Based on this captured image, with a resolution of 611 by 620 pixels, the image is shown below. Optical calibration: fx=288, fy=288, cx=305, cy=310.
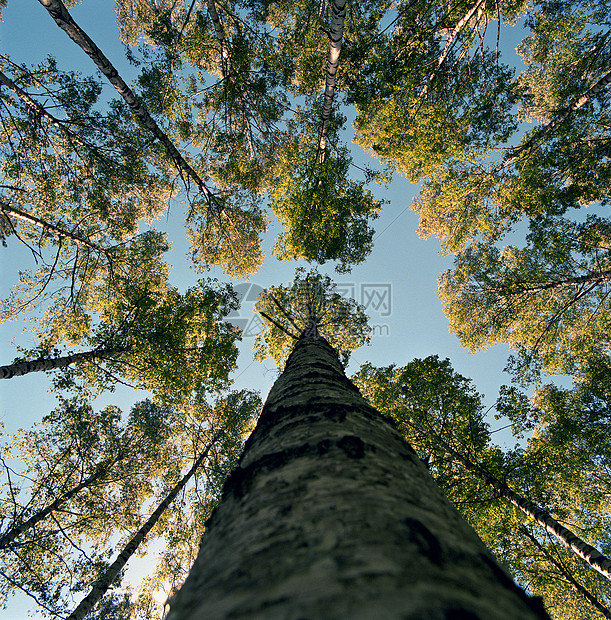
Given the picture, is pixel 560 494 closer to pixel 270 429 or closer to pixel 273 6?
pixel 270 429

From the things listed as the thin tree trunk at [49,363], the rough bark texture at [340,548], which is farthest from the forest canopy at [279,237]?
the rough bark texture at [340,548]

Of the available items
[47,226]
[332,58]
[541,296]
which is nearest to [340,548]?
[332,58]

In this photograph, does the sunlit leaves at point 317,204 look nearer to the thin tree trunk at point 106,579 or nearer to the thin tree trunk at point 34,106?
the thin tree trunk at point 34,106

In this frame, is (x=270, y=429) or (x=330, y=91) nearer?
(x=270, y=429)

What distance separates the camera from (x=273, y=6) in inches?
367

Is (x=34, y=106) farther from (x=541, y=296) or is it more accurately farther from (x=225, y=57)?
(x=541, y=296)

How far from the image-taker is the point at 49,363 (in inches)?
266

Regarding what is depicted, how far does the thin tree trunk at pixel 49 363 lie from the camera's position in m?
5.98

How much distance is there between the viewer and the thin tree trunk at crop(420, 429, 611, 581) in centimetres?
499

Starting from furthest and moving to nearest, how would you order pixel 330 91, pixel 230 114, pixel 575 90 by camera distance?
pixel 230 114
pixel 575 90
pixel 330 91

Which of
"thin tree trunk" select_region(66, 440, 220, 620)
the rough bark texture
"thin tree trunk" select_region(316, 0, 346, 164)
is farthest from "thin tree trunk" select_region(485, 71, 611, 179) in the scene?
"thin tree trunk" select_region(66, 440, 220, 620)

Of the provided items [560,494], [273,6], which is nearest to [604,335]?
[560,494]

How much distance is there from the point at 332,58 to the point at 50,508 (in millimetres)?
13546

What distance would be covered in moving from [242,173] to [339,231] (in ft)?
13.0
